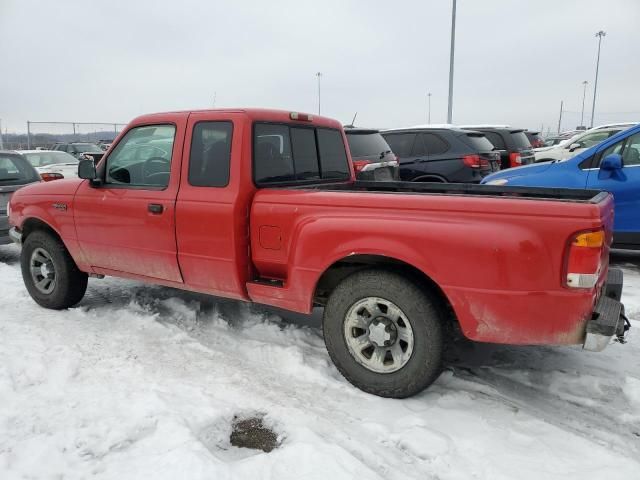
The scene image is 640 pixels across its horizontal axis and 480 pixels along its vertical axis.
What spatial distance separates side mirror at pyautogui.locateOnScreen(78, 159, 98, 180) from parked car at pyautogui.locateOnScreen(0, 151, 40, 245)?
12.1 ft

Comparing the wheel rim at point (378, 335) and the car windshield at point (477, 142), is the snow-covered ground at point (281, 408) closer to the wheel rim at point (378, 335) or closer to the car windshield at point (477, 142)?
the wheel rim at point (378, 335)

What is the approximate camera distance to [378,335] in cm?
320

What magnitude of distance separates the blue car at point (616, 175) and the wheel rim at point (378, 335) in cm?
412

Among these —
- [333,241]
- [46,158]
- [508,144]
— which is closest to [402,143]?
[508,144]

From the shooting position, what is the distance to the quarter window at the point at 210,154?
12.4ft

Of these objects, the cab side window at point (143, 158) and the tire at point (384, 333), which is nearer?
the tire at point (384, 333)

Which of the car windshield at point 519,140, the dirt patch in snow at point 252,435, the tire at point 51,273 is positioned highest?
the car windshield at point 519,140

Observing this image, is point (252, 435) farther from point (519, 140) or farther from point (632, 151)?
point (519, 140)

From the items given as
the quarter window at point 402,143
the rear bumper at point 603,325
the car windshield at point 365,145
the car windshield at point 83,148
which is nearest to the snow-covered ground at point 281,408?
the rear bumper at point 603,325

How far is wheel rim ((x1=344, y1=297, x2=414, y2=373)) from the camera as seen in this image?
10.4 feet

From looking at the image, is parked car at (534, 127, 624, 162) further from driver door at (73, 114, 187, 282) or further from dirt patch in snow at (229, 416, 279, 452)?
dirt patch in snow at (229, 416, 279, 452)

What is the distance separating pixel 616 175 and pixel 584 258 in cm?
409

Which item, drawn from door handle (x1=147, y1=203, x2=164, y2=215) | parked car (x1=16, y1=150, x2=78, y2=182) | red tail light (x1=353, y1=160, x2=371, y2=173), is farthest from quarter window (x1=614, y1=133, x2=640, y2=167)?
parked car (x1=16, y1=150, x2=78, y2=182)

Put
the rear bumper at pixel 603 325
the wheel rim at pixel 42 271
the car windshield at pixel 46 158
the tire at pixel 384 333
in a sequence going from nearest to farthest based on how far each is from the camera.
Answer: the rear bumper at pixel 603 325, the tire at pixel 384 333, the wheel rim at pixel 42 271, the car windshield at pixel 46 158
